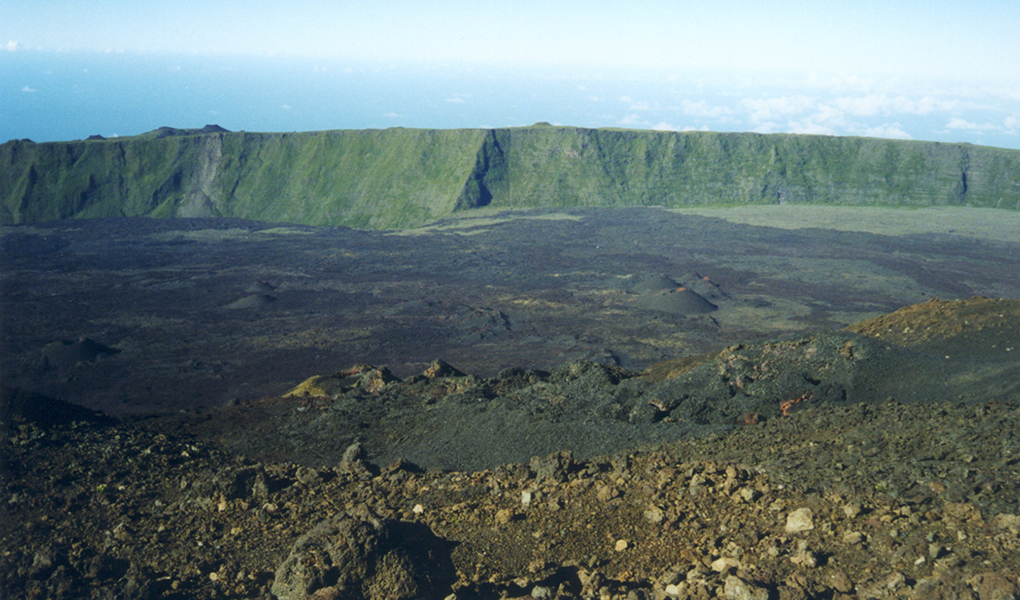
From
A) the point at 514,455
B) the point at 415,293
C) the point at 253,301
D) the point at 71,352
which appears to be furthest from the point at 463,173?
the point at 514,455

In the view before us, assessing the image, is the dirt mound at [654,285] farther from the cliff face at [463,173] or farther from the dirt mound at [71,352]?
the cliff face at [463,173]

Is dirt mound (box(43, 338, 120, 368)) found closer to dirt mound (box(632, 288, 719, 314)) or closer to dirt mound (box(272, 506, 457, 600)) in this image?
dirt mound (box(632, 288, 719, 314))

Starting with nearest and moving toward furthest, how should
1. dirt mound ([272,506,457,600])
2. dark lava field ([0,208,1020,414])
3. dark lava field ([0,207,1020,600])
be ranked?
dirt mound ([272,506,457,600]) → dark lava field ([0,207,1020,600]) → dark lava field ([0,208,1020,414])

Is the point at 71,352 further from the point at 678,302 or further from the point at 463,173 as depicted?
the point at 463,173

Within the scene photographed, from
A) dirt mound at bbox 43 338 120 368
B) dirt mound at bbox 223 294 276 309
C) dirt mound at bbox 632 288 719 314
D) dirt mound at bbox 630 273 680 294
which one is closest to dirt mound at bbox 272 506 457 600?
dirt mound at bbox 43 338 120 368

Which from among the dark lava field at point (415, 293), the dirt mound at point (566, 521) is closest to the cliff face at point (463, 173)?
the dark lava field at point (415, 293)

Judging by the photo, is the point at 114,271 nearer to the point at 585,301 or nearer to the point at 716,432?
the point at 585,301
